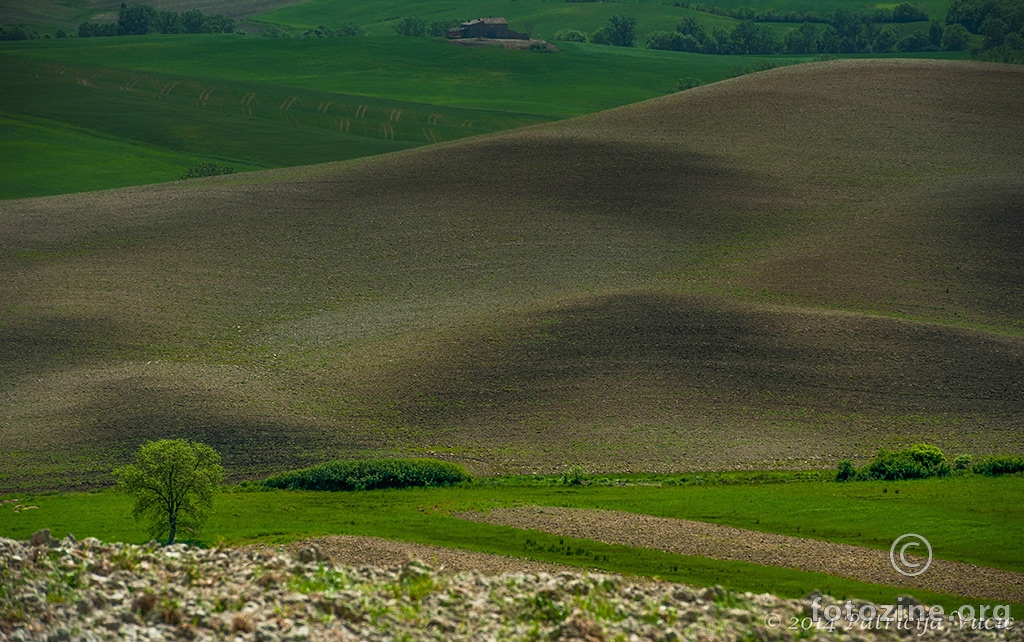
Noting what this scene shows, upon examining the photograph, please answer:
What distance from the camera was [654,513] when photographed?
4725cm

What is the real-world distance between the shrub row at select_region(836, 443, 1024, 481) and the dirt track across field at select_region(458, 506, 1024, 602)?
10.5 metres

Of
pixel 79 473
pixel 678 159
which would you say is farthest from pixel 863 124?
pixel 79 473

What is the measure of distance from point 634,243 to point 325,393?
3089 centimetres

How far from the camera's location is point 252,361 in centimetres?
6838

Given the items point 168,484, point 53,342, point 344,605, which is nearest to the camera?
point 344,605

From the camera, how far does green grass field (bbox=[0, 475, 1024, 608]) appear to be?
132ft

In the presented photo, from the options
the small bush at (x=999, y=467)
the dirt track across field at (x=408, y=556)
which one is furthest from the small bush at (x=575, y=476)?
the small bush at (x=999, y=467)

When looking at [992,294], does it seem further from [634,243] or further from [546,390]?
[546,390]

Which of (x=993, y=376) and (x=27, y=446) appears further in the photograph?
(x=993, y=376)

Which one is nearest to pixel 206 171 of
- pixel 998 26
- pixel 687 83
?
pixel 687 83

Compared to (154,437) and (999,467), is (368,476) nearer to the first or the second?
(154,437)

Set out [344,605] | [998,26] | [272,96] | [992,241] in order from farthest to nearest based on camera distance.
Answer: [998,26]
[272,96]
[992,241]
[344,605]

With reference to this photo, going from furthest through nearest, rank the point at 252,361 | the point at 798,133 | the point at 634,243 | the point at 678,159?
the point at 798,133 < the point at 678,159 < the point at 634,243 < the point at 252,361

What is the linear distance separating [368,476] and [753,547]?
1840cm
